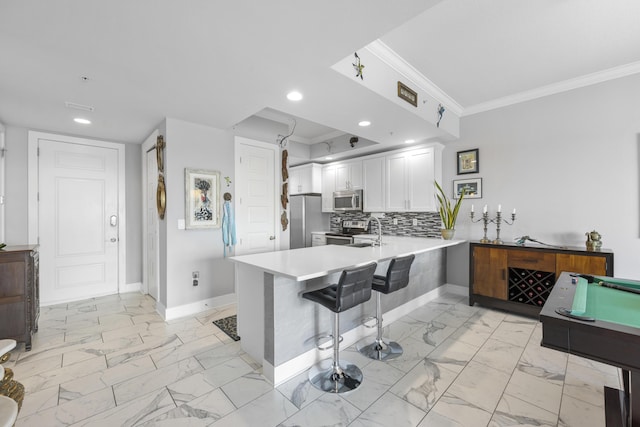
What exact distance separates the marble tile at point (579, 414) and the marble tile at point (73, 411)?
2.88 metres

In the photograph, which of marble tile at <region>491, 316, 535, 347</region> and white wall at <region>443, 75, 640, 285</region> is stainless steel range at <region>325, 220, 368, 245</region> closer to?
white wall at <region>443, 75, 640, 285</region>

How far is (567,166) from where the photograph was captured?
3.31 meters

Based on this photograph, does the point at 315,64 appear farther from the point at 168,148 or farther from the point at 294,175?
the point at 294,175

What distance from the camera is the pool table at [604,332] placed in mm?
1136

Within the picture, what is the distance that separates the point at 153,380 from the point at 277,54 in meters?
2.55

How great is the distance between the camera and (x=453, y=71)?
2930mm

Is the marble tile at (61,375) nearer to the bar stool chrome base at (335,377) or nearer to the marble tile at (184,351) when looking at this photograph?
the marble tile at (184,351)

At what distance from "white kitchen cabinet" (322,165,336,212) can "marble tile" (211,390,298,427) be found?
159 inches

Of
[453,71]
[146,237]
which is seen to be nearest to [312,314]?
[453,71]

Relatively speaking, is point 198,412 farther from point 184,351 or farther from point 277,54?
point 277,54

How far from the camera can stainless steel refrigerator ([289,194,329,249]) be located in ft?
18.2

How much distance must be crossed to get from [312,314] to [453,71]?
9.35 ft

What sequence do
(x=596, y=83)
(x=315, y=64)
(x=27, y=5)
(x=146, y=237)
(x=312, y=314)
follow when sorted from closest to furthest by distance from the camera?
(x=27, y=5), (x=315, y=64), (x=312, y=314), (x=596, y=83), (x=146, y=237)

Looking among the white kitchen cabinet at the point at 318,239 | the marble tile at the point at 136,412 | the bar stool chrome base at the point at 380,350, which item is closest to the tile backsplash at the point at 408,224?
the white kitchen cabinet at the point at 318,239
